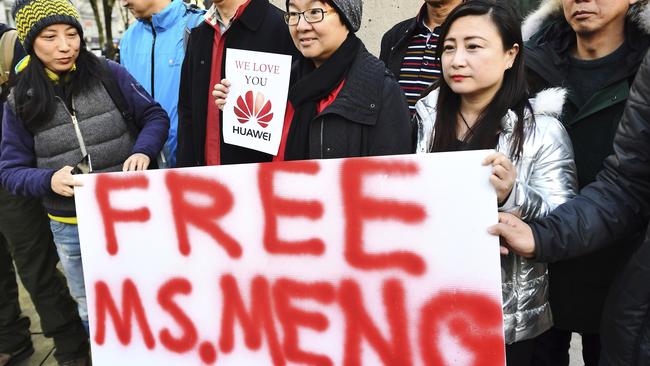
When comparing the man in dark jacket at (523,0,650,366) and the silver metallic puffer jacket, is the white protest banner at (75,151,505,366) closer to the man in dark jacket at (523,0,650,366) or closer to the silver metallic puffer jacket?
the silver metallic puffer jacket

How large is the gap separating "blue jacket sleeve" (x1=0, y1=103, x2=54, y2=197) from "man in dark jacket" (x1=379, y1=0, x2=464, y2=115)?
153 cm

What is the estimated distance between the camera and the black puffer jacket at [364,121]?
5.32 feet

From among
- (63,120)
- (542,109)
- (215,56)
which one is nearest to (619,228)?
(542,109)

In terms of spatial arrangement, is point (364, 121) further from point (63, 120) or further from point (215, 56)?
point (63, 120)

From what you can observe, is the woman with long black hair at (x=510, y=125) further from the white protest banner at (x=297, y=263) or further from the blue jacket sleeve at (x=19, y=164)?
the blue jacket sleeve at (x=19, y=164)

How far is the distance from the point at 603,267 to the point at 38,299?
104 inches

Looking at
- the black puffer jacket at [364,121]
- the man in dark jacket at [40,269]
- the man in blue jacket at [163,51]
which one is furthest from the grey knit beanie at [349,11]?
the man in dark jacket at [40,269]

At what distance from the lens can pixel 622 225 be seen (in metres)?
1.29

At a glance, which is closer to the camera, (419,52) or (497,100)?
(497,100)

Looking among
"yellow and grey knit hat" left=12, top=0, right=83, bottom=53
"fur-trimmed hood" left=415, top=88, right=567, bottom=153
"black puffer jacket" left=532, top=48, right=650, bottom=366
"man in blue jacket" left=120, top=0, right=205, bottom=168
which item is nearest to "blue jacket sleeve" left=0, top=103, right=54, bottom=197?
"yellow and grey knit hat" left=12, top=0, right=83, bottom=53

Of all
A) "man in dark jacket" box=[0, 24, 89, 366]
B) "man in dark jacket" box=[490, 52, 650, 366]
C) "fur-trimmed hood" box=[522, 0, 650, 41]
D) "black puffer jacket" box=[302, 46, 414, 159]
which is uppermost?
"fur-trimmed hood" box=[522, 0, 650, 41]

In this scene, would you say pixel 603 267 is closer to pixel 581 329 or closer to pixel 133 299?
pixel 581 329

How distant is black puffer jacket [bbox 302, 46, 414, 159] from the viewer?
5.32 feet

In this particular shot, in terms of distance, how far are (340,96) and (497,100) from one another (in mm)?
489
